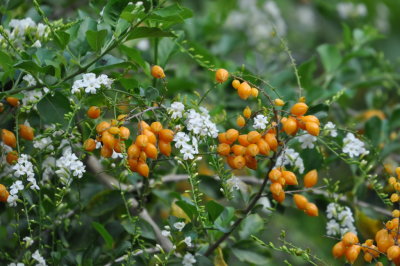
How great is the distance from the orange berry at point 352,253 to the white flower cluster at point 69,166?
62 cm

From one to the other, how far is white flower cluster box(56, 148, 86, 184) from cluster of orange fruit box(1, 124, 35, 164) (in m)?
0.10

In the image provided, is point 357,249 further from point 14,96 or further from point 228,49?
point 228,49

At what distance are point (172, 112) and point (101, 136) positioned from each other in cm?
16

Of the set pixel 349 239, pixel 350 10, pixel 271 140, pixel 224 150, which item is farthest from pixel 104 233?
pixel 350 10

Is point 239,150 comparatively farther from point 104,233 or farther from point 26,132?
point 26,132

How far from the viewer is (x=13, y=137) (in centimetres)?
138

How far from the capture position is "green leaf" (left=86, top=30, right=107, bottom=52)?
1.30m

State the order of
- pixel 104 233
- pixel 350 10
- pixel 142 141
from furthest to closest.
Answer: pixel 350 10 < pixel 104 233 < pixel 142 141

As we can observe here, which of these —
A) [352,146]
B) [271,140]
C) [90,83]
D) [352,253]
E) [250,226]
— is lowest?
[250,226]

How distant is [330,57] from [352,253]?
1.02 metres

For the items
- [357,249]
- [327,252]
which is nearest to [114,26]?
[357,249]

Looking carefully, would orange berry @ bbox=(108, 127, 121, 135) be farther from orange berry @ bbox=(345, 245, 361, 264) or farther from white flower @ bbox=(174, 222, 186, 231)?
orange berry @ bbox=(345, 245, 361, 264)

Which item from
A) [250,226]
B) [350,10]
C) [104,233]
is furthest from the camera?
[350,10]

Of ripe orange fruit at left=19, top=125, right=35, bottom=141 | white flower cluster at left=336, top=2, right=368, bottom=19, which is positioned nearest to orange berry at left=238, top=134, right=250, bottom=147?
ripe orange fruit at left=19, top=125, right=35, bottom=141
